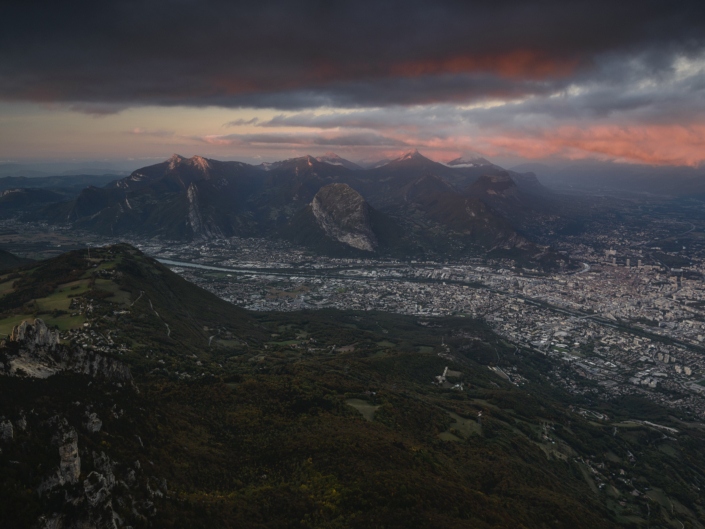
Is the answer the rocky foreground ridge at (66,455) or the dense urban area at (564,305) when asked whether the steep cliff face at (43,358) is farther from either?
the dense urban area at (564,305)

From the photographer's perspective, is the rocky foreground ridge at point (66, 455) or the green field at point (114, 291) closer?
the rocky foreground ridge at point (66, 455)

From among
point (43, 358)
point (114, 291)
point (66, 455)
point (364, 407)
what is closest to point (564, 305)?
point (364, 407)

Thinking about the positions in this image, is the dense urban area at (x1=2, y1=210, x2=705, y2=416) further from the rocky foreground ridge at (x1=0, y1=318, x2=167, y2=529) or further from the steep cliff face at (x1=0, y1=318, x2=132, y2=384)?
the rocky foreground ridge at (x1=0, y1=318, x2=167, y2=529)

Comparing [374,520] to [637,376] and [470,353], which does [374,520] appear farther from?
[637,376]

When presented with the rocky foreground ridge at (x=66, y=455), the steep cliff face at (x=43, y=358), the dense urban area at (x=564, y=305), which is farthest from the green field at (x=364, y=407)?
the dense urban area at (x=564, y=305)

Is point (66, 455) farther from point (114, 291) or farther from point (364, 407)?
point (114, 291)

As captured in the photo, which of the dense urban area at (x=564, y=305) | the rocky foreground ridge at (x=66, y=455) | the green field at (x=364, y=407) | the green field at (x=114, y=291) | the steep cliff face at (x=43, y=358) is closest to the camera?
the rocky foreground ridge at (x=66, y=455)

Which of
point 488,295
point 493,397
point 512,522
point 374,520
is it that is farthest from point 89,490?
point 488,295

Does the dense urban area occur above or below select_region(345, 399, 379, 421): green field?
below

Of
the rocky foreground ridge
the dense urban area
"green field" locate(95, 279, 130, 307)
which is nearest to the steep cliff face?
the rocky foreground ridge
